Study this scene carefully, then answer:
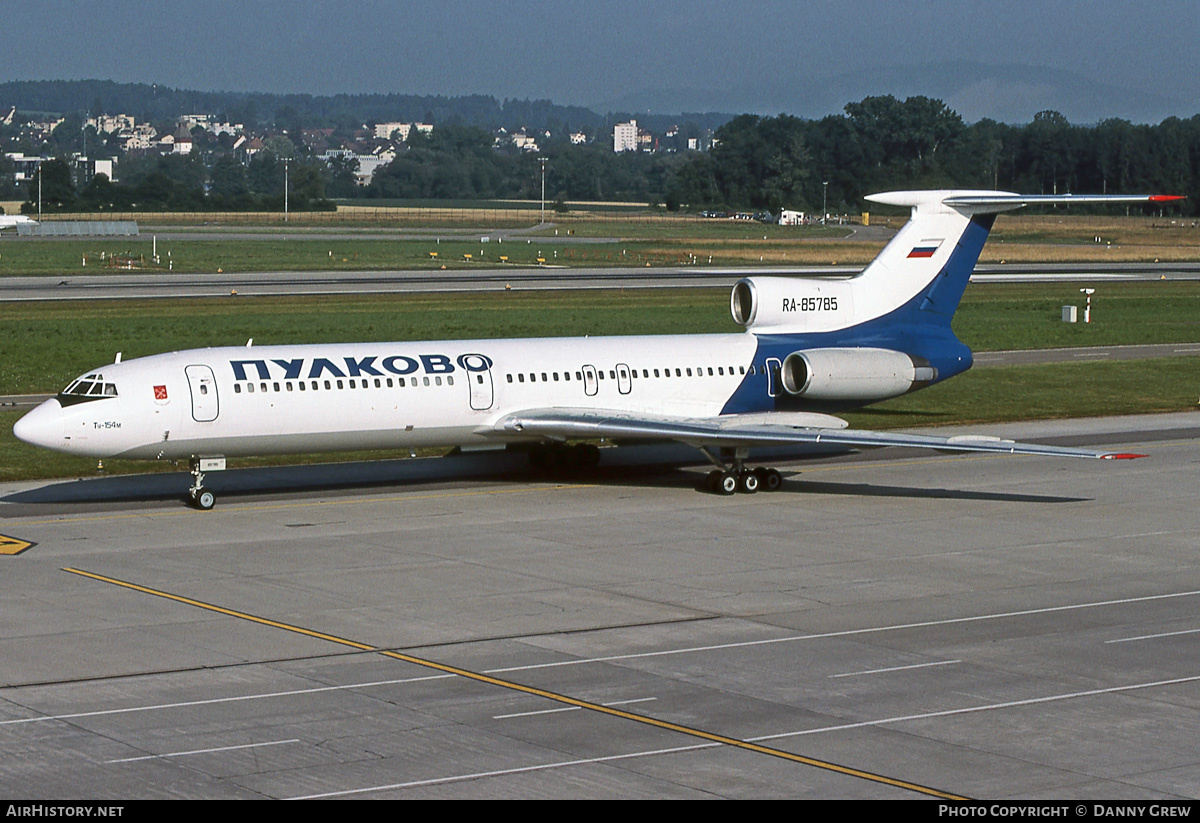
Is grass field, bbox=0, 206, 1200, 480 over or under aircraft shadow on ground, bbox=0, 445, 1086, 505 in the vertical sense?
over

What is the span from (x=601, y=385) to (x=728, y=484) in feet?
13.4

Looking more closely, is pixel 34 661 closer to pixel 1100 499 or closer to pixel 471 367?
pixel 471 367

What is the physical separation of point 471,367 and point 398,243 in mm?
118821

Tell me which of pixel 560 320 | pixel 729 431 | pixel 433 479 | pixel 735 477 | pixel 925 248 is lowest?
pixel 433 479

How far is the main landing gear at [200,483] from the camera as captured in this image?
34031 mm

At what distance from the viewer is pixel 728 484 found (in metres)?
36.6

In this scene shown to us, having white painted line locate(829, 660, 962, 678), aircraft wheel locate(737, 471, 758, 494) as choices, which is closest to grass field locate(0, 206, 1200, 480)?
aircraft wheel locate(737, 471, 758, 494)

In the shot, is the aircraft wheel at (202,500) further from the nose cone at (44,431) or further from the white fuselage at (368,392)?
the nose cone at (44,431)

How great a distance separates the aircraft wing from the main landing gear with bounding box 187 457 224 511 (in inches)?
257

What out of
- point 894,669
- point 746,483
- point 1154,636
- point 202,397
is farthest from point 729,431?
point 894,669

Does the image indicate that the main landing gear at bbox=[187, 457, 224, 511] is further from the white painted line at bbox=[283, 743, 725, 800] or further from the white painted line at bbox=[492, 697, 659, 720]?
the white painted line at bbox=[283, 743, 725, 800]

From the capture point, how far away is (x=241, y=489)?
36.8 meters

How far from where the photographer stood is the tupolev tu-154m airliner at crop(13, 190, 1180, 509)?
33406 millimetres

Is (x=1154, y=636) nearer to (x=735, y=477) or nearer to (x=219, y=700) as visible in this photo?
(x=219, y=700)
